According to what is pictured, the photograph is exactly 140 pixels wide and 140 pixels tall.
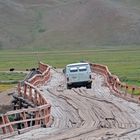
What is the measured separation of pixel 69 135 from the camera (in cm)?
2712

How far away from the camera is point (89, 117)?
3306 cm

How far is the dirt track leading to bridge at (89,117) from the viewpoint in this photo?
27.3 meters

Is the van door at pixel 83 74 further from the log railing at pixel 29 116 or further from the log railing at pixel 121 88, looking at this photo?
the log railing at pixel 29 116

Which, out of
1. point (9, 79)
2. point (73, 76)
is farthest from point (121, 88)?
point (9, 79)

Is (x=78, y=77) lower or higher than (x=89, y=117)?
higher

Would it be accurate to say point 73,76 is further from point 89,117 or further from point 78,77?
point 89,117

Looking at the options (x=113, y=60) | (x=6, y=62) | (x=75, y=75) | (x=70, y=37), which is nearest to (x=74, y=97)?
(x=75, y=75)

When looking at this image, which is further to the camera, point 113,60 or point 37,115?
point 113,60

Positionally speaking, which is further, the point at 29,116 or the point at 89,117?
the point at 29,116

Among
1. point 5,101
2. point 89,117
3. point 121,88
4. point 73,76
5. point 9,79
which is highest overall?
point 9,79

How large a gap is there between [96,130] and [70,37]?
16085 cm

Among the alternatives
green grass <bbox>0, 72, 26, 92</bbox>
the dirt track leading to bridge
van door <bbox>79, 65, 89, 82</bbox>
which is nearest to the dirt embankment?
green grass <bbox>0, 72, 26, 92</bbox>

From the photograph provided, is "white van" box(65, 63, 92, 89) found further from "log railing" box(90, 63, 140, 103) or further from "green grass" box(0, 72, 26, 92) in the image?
"green grass" box(0, 72, 26, 92)

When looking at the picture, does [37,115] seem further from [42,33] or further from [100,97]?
[42,33]
